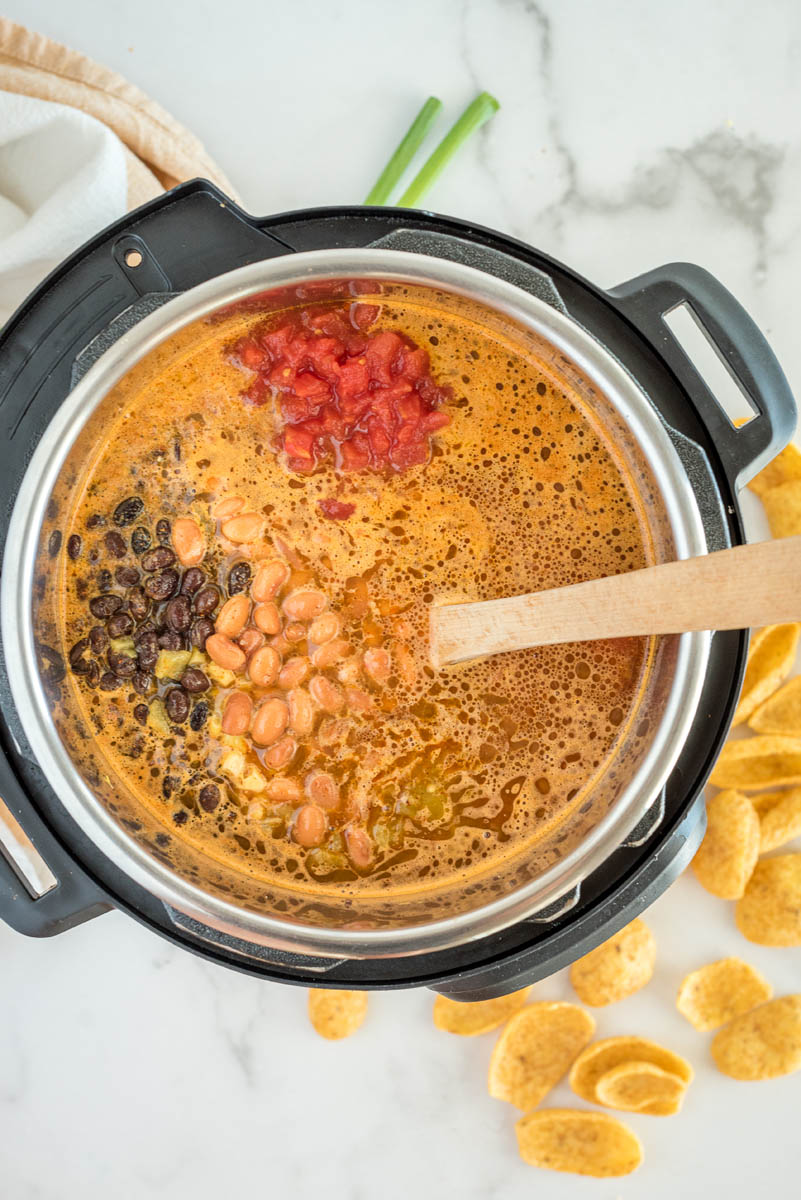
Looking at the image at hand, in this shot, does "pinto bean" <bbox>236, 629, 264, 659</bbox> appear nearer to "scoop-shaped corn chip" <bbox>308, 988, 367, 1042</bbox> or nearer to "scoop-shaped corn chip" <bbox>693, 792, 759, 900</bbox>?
"scoop-shaped corn chip" <bbox>308, 988, 367, 1042</bbox>

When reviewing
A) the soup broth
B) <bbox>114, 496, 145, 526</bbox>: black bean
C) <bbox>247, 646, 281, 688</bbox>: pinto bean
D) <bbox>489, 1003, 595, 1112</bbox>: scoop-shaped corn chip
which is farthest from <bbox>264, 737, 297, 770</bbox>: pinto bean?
<bbox>489, 1003, 595, 1112</bbox>: scoop-shaped corn chip

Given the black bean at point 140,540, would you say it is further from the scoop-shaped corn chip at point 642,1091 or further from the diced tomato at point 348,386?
the scoop-shaped corn chip at point 642,1091

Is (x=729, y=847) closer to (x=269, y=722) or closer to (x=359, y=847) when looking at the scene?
(x=359, y=847)

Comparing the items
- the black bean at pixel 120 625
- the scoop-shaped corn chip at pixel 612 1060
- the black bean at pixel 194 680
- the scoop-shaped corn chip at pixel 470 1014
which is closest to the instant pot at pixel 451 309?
the black bean at pixel 120 625

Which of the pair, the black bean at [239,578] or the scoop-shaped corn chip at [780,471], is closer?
the black bean at [239,578]

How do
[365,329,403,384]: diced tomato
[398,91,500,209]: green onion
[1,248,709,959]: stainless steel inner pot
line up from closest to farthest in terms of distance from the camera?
[1,248,709,959]: stainless steel inner pot, [365,329,403,384]: diced tomato, [398,91,500,209]: green onion

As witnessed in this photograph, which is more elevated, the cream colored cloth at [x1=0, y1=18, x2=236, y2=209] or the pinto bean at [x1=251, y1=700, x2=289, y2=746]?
the cream colored cloth at [x1=0, y1=18, x2=236, y2=209]

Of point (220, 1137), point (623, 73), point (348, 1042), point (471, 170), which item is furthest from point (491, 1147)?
point (623, 73)

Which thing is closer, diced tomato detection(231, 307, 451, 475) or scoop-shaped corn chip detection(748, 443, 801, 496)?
diced tomato detection(231, 307, 451, 475)
